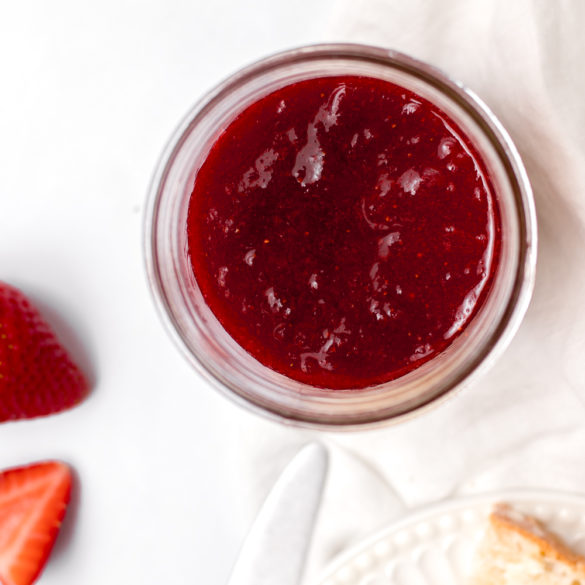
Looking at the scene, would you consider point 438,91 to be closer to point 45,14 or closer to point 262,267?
point 262,267

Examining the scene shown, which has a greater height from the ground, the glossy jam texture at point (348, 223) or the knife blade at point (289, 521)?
the glossy jam texture at point (348, 223)

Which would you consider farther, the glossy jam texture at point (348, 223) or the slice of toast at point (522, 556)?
the slice of toast at point (522, 556)

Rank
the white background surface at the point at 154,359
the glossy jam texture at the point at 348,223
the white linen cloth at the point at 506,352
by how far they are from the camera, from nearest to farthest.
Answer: the glossy jam texture at the point at 348,223 < the white linen cloth at the point at 506,352 < the white background surface at the point at 154,359

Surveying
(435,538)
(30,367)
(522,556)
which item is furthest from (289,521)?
(30,367)

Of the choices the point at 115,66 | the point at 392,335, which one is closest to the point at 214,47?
the point at 115,66

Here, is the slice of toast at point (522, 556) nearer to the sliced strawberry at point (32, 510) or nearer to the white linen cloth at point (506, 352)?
the white linen cloth at point (506, 352)

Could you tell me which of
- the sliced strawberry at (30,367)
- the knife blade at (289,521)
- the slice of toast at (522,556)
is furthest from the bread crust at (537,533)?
the sliced strawberry at (30,367)
